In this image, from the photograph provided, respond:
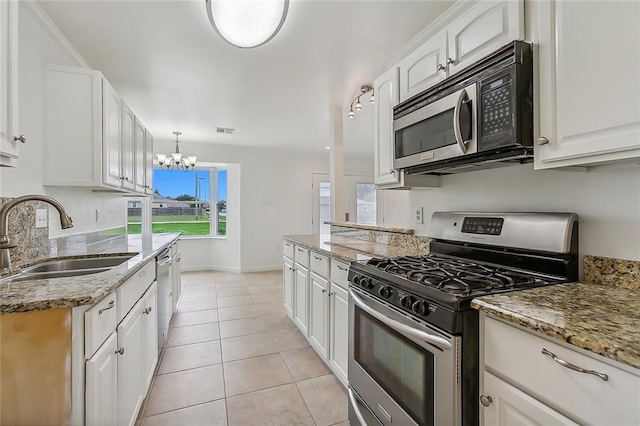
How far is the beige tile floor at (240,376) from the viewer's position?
5.86 ft

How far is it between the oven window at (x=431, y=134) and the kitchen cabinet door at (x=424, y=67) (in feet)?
0.77

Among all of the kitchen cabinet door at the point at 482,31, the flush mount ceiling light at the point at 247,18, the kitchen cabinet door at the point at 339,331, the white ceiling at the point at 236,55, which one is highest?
the white ceiling at the point at 236,55

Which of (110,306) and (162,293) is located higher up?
(110,306)

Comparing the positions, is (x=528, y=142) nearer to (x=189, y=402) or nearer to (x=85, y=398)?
(x=85, y=398)

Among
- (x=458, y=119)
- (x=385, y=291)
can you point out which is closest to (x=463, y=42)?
(x=458, y=119)

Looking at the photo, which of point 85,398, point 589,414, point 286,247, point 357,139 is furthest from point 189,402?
point 357,139

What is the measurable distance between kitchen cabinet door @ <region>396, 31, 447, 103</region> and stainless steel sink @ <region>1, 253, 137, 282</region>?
2.09 meters

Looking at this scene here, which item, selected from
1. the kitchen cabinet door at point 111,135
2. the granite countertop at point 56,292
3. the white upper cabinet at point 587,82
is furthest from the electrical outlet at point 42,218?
the white upper cabinet at point 587,82

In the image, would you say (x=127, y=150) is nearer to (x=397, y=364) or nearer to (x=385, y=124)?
(x=385, y=124)

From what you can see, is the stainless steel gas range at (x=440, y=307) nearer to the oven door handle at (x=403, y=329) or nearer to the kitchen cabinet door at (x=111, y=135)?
the oven door handle at (x=403, y=329)

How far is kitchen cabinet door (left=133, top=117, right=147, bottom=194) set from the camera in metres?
3.03

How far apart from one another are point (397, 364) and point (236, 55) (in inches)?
95.7

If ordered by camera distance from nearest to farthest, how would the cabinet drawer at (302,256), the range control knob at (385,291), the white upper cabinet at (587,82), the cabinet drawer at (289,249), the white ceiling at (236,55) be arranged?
the white upper cabinet at (587,82), the range control knob at (385,291), the white ceiling at (236,55), the cabinet drawer at (302,256), the cabinet drawer at (289,249)

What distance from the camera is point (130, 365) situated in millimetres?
1524
